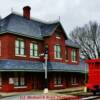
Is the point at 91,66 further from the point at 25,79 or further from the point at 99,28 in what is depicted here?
the point at 99,28

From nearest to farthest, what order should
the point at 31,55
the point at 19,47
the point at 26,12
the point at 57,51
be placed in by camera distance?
1. the point at 19,47
2. the point at 31,55
3. the point at 57,51
4. the point at 26,12

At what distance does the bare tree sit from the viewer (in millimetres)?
83188

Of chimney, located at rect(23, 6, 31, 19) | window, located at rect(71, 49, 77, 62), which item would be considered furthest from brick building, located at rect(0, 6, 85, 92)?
window, located at rect(71, 49, 77, 62)

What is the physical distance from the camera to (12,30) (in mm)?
36812

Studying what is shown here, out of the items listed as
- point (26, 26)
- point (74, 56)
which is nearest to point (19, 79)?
point (26, 26)

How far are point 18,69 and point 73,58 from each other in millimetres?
15510

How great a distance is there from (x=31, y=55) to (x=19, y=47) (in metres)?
2.47

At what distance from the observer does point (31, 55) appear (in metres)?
39.7

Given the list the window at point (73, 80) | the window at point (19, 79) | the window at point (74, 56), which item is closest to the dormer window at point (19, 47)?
the window at point (19, 79)

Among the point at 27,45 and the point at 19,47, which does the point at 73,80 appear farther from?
the point at 19,47

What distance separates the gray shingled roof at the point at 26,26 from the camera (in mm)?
37531

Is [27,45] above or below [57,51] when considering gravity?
above

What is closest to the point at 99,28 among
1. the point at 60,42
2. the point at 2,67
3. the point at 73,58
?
the point at 73,58

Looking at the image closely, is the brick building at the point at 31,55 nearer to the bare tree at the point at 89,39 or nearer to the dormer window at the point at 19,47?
the dormer window at the point at 19,47
